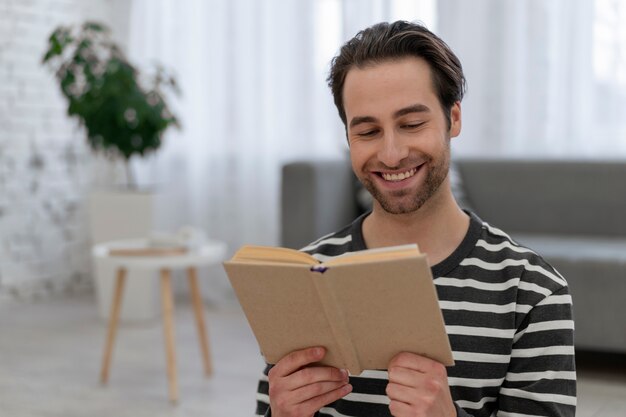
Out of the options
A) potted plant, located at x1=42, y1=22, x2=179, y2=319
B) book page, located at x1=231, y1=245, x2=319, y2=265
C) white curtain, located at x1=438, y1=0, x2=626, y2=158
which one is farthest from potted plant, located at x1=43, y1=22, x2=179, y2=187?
book page, located at x1=231, y1=245, x2=319, y2=265

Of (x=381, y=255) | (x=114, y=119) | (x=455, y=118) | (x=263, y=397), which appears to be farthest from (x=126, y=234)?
(x=381, y=255)

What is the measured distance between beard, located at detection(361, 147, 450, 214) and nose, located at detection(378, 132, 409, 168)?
0.05 metres

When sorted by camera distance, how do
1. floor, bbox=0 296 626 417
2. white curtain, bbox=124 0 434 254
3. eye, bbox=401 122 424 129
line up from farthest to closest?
1. white curtain, bbox=124 0 434 254
2. floor, bbox=0 296 626 417
3. eye, bbox=401 122 424 129

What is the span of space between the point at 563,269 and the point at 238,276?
1.92 meters

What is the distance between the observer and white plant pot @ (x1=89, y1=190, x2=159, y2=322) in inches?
144

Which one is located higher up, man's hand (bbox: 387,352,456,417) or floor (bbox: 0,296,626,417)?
man's hand (bbox: 387,352,456,417)

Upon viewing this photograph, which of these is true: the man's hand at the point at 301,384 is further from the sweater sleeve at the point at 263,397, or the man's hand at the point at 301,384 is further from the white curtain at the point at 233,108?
the white curtain at the point at 233,108

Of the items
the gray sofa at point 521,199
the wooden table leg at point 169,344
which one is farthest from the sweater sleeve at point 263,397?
the gray sofa at point 521,199

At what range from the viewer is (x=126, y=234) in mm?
3662

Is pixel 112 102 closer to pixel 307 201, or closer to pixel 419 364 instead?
pixel 307 201

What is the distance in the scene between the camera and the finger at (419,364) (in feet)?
3.00

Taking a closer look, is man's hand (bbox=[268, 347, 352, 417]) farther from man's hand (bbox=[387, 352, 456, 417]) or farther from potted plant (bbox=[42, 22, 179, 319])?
potted plant (bbox=[42, 22, 179, 319])

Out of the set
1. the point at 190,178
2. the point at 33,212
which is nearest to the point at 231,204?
the point at 190,178

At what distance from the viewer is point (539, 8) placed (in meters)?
3.41
